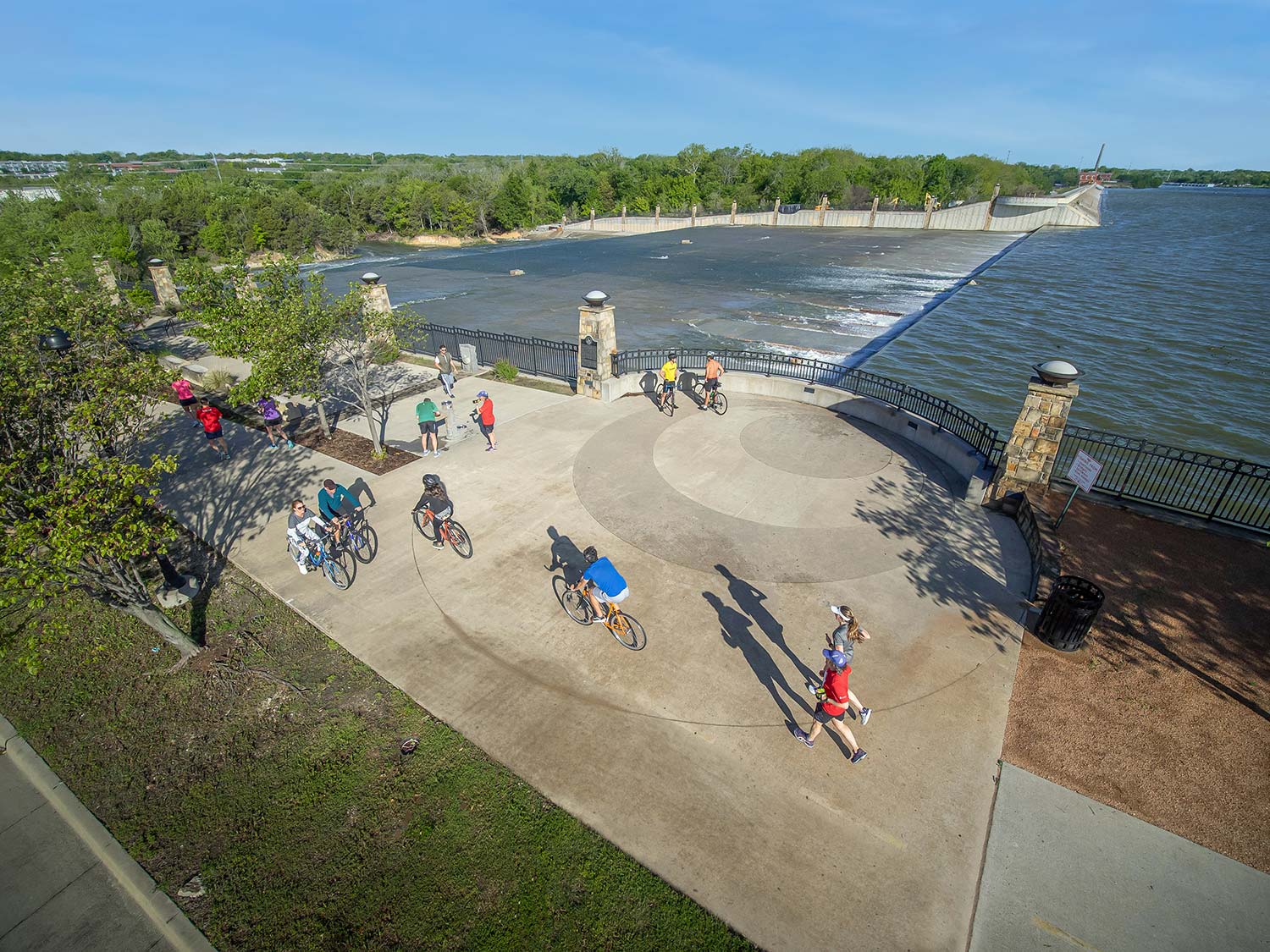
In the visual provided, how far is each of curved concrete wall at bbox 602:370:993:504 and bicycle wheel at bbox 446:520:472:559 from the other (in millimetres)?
8090

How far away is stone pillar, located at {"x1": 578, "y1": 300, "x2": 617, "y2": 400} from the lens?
16625 millimetres

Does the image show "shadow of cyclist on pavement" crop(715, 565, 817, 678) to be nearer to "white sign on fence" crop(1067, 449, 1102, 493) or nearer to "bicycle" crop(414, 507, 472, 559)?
"bicycle" crop(414, 507, 472, 559)

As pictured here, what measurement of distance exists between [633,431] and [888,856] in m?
11.1

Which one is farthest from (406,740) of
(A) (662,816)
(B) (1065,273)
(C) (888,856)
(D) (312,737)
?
(B) (1065,273)

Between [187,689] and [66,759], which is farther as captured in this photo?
[187,689]

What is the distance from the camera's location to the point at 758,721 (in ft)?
23.7

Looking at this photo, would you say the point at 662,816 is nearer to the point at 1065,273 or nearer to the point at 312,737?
the point at 312,737

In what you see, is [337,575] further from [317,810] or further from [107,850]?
[107,850]

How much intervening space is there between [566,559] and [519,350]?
14647 millimetres

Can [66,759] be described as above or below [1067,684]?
below

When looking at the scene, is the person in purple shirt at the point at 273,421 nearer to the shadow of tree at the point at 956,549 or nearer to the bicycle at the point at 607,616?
the bicycle at the point at 607,616

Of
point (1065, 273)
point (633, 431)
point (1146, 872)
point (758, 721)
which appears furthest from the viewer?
point (1065, 273)

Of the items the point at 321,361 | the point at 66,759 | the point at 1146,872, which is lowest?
the point at 66,759

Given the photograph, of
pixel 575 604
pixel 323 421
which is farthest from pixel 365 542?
pixel 323 421
